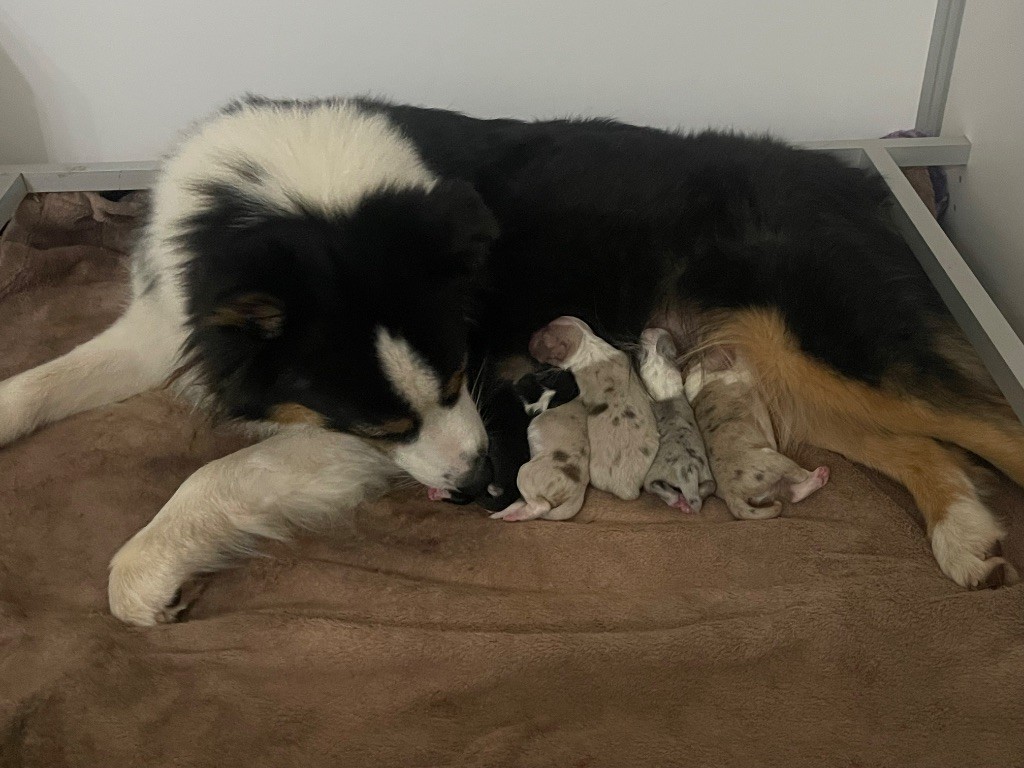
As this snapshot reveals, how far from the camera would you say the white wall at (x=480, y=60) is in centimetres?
290

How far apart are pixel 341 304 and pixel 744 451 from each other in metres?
1.06

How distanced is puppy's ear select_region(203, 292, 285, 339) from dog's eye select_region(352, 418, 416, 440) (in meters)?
0.31

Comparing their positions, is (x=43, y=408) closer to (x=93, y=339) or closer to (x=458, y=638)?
(x=93, y=339)

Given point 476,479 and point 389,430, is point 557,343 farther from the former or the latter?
point 389,430

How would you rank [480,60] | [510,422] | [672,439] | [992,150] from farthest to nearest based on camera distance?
[480,60], [992,150], [510,422], [672,439]

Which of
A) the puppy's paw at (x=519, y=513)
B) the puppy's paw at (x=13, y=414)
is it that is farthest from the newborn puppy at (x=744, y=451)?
the puppy's paw at (x=13, y=414)

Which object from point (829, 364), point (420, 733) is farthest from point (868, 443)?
point (420, 733)

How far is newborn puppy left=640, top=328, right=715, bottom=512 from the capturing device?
2.10 meters

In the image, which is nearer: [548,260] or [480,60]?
[548,260]

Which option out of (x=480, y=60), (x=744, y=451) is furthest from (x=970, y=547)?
(x=480, y=60)

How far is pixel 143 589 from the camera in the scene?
1877 mm

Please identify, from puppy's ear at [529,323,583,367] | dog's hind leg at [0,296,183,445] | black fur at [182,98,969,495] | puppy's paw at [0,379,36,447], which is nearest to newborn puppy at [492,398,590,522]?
puppy's ear at [529,323,583,367]

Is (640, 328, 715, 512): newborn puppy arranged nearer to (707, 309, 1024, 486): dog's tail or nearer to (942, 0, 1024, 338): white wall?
(707, 309, 1024, 486): dog's tail

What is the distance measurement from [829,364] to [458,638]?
1150 millimetres
